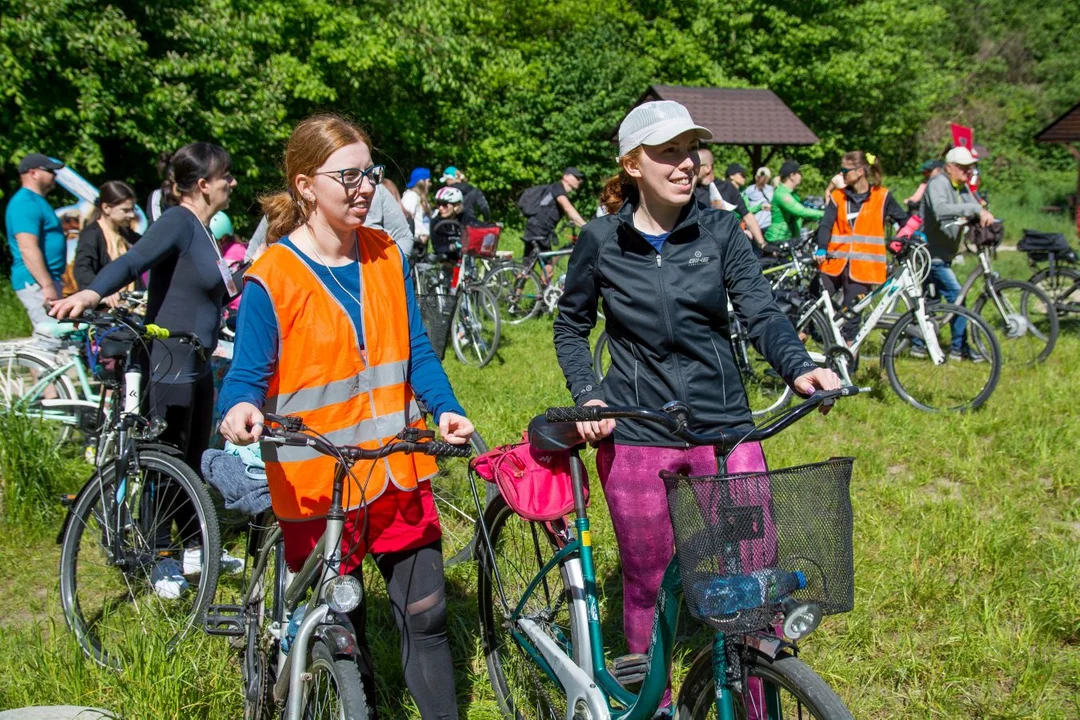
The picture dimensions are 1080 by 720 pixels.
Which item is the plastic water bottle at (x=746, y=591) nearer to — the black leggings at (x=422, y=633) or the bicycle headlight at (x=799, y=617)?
the bicycle headlight at (x=799, y=617)

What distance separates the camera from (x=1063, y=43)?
42.8 m

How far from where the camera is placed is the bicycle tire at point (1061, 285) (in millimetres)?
9438

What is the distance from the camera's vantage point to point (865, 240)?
326 inches

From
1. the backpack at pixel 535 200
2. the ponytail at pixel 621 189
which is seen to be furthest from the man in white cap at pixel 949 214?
the ponytail at pixel 621 189

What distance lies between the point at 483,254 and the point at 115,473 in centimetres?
668

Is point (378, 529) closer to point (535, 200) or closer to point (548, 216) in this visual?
point (548, 216)

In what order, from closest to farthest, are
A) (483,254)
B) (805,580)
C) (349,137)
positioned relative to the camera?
1. (805,580)
2. (349,137)
3. (483,254)

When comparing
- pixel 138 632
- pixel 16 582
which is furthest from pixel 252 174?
pixel 138 632

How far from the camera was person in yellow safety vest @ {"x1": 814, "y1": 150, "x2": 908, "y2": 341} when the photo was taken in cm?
827

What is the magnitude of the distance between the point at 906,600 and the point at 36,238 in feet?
20.4

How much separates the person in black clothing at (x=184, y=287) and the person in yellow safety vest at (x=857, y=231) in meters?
5.76

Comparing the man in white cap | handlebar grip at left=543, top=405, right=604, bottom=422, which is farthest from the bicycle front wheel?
handlebar grip at left=543, top=405, right=604, bottom=422

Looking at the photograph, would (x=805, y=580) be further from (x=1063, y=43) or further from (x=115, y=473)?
(x=1063, y=43)

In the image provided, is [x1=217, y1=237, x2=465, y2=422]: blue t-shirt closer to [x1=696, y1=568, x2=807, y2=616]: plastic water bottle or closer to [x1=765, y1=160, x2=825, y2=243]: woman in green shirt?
[x1=696, y1=568, x2=807, y2=616]: plastic water bottle
